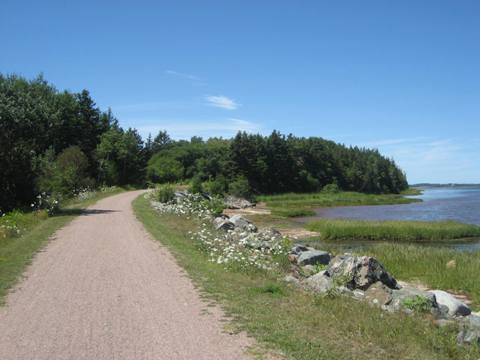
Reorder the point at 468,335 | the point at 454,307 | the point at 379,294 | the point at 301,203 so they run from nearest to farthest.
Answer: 1. the point at 468,335
2. the point at 454,307
3. the point at 379,294
4. the point at 301,203

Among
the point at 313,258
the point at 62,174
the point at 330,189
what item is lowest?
the point at 313,258

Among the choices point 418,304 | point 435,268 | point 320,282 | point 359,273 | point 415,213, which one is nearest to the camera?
point 418,304

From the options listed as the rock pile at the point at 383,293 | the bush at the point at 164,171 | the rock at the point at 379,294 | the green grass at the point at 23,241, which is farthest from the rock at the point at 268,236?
the bush at the point at 164,171

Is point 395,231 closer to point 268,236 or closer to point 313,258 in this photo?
point 268,236

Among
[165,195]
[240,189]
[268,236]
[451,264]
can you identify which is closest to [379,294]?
[268,236]

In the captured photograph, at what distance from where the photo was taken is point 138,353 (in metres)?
5.96

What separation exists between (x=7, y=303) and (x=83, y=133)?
5878cm

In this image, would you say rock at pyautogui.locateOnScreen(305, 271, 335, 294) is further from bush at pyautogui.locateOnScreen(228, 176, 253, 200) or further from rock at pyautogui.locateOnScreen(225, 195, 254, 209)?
bush at pyautogui.locateOnScreen(228, 176, 253, 200)

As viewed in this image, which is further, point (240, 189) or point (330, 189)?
point (330, 189)

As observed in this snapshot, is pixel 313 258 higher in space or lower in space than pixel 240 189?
lower

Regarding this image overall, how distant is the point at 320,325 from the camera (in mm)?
7066

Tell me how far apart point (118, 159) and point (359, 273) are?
53.9m

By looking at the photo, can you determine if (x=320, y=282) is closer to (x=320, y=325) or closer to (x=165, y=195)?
(x=320, y=325)

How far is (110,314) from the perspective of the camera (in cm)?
762
